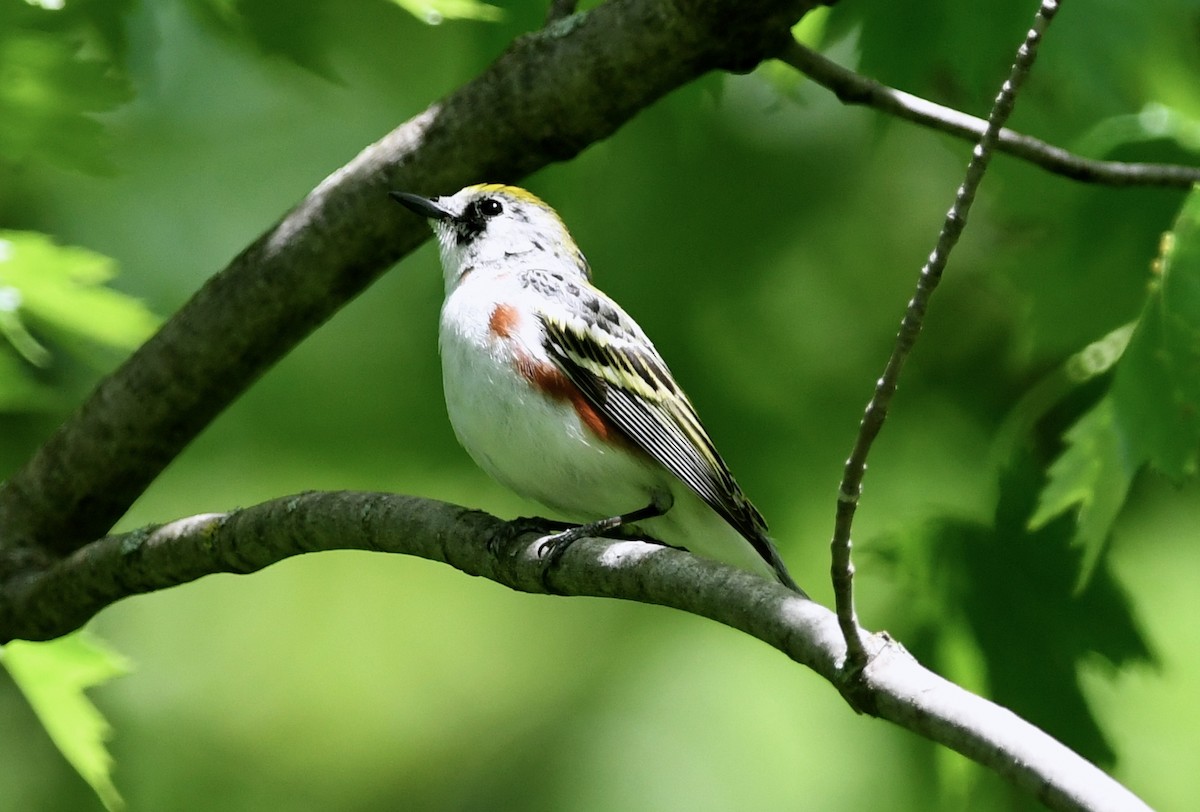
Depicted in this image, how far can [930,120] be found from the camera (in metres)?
3.09

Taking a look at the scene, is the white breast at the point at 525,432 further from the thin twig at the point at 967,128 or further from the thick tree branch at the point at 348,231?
the thin twig at the point at 967,128

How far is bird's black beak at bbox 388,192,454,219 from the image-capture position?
3094 mm

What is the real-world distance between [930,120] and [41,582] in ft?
7.51

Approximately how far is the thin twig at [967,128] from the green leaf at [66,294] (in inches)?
65.1

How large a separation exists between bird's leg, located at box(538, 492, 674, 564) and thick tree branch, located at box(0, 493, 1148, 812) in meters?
0.03

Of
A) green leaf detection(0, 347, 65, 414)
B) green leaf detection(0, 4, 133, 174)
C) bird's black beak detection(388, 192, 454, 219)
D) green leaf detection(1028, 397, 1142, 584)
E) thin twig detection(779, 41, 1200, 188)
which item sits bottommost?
green leaf detection(0, 347, 65, 414)

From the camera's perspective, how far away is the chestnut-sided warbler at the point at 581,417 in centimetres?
310

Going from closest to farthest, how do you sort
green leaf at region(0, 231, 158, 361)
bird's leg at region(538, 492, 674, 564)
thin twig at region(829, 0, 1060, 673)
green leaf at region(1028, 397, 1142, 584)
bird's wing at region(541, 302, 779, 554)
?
1. thin twig at region(829, 0, 1060, 673)
2. bird's leg at region(538, 492, 674, 564)
3. green leaf at region(1028, 397, 1142, 584)
4. green leaf at region(0, 231, 158, 361)
5. bird's wing at region(541, 302, 779, 554)

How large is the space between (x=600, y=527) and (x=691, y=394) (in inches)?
62.4

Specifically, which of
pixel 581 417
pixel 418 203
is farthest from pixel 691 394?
pixel 418 203

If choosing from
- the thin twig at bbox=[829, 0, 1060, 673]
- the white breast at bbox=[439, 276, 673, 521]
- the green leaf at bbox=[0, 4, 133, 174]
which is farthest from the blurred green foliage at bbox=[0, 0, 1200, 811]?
the thin twig at bbox=[829, 0, 1060, 673]

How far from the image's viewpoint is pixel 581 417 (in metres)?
3.15

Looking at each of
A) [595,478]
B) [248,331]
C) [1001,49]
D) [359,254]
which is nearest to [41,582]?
[248,331]

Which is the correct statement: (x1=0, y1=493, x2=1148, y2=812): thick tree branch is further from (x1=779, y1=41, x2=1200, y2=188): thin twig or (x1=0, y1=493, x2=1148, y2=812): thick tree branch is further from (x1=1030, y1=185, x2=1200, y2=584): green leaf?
(x1=779, y1=41, x2=1200, y2=188): thin twig
